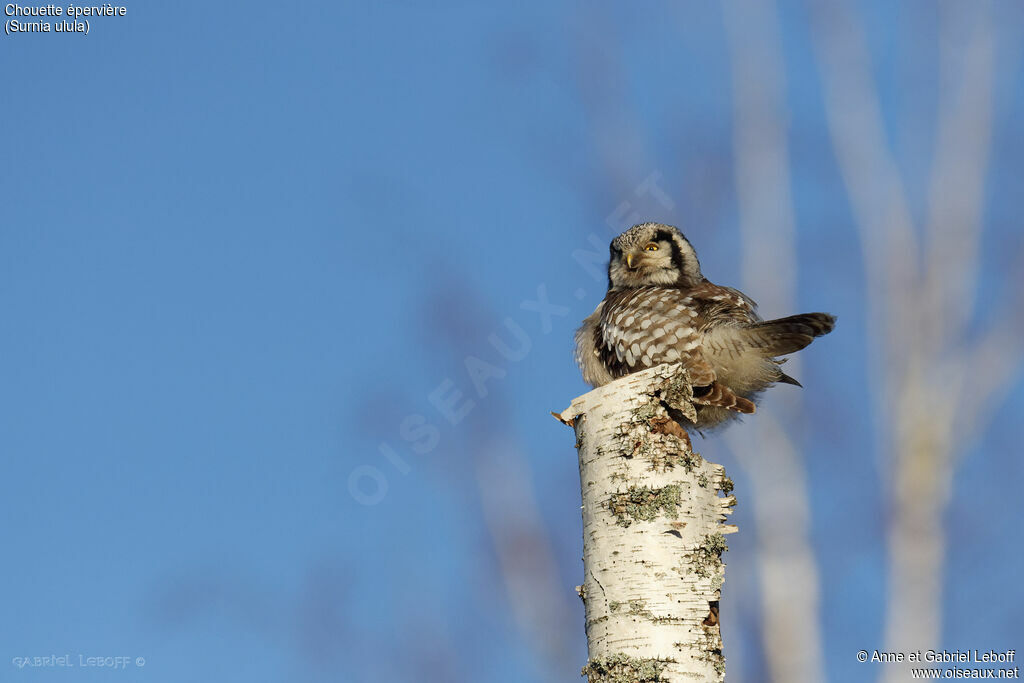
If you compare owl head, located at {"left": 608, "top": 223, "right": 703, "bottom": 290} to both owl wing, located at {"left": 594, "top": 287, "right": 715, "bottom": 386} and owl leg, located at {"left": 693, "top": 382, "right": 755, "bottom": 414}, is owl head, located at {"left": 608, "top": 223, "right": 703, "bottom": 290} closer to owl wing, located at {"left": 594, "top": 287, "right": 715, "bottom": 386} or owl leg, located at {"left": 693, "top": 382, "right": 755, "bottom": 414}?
owl wing, located at {"left": 594, "top": 287, "right": 715, "bottom": 386}

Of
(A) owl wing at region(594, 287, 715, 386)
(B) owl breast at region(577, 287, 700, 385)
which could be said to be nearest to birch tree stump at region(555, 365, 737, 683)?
(A) owl wing at region(594, 287, 715, 386)

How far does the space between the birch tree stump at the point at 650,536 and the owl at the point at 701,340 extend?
53cm

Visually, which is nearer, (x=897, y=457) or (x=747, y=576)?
(x=897, y=457)

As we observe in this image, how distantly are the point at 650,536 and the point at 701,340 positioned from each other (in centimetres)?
125

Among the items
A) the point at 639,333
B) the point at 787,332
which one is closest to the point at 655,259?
the point at 639,333

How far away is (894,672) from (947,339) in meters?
2.20

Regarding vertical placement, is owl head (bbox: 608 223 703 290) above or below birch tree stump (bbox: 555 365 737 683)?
above

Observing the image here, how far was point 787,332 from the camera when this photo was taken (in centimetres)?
359

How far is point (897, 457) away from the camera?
6574mm

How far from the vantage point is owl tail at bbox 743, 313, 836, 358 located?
3472mm

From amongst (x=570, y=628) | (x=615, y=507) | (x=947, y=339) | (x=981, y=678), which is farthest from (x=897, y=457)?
(x=615, y=507)

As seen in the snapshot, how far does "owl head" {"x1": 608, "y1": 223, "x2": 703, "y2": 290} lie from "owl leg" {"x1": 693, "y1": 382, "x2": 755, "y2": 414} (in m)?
1.14

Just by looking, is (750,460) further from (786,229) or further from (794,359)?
(786,229)

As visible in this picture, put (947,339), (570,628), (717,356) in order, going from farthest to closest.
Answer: (570,628) → (947,339) → (717,356)
